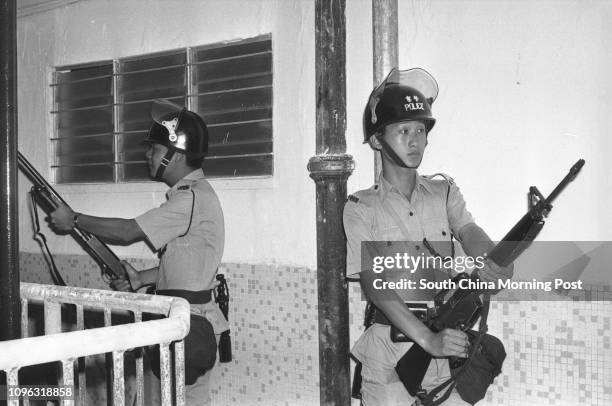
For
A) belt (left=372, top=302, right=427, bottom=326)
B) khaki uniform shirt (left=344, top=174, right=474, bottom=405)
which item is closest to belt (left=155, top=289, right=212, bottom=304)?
khaki uniform shirt (left=344, top=174, right=474, bottom=405)

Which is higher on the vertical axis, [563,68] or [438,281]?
[563,68]

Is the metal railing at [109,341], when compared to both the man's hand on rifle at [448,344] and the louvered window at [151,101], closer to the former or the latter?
the man's hand on rifle at [448,344]

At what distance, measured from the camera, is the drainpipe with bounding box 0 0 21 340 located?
1848 millimetres

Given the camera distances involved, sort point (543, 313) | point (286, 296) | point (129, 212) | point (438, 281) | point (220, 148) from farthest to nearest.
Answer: point (129, 212), point (220, 148), point (286, 296), point (543, 313), point (438, 281)

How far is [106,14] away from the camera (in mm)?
4812

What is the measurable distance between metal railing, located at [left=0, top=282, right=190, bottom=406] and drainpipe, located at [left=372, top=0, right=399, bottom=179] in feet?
6.59

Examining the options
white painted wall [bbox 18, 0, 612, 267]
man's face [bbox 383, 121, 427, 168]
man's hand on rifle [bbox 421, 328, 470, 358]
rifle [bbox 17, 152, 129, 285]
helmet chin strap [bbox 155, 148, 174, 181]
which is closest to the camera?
man's hand on rifle [bbox 421, 328, 470, 358]

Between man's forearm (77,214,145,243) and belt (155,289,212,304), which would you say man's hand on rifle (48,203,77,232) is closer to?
man's forearm (77,214,145,243)

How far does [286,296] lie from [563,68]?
2.15 meters

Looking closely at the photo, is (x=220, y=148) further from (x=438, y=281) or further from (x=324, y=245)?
(x=438, y=281)

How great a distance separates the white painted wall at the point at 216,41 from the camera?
3.96 m

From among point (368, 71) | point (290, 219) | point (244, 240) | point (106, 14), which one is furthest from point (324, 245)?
point (106, 14)

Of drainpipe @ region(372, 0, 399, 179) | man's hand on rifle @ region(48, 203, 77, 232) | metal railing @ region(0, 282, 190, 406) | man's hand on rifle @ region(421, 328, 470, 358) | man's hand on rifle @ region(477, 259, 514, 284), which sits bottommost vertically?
man's hand on rifle @ region(421, 328, 470, 358)

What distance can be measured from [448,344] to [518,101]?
1.43 m
